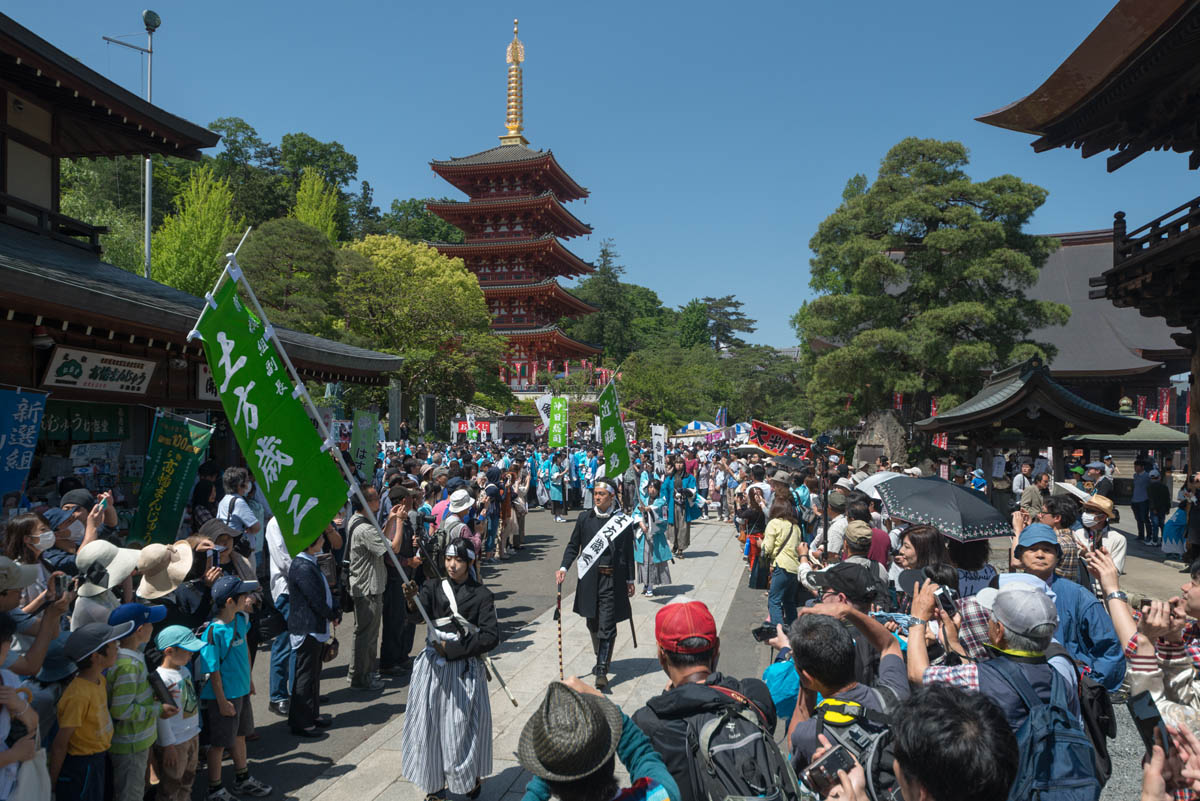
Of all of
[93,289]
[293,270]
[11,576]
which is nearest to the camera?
[11,576]

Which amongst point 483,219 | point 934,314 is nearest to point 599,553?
point 934,314

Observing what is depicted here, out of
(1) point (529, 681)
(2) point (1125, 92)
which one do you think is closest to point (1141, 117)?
(2) point (1125, 92)

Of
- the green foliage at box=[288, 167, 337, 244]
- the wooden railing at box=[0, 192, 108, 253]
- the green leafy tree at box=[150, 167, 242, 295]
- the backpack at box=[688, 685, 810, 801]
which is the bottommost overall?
the backpack at box=[688, 685, 810, 801]

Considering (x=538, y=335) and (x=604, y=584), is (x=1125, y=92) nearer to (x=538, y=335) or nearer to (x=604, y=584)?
(x=604, y=584)

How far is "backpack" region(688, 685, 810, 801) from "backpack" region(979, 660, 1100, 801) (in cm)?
67

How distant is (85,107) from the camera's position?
9578mm

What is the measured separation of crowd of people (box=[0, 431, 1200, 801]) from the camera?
2180mm

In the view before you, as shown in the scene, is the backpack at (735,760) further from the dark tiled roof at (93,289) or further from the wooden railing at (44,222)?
the wooden railing at (44,222)

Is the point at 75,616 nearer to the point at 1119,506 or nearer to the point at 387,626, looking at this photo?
the point at 387,626

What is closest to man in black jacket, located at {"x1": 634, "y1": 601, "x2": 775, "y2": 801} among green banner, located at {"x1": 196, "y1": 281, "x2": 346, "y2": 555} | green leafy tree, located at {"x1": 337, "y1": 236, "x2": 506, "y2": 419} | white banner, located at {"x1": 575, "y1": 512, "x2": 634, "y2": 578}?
green banner, located at {"x1": 196, "y1": 281, "x2": 346, "y2": 555}

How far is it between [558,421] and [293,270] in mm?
13403

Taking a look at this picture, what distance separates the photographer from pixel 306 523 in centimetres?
394

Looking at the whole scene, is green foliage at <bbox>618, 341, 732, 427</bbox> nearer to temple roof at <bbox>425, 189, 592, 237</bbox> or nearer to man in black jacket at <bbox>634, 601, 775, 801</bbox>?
temple roof at <bbox>425, 189, 592, 237</bbox>

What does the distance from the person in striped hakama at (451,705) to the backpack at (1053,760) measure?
262 cm
